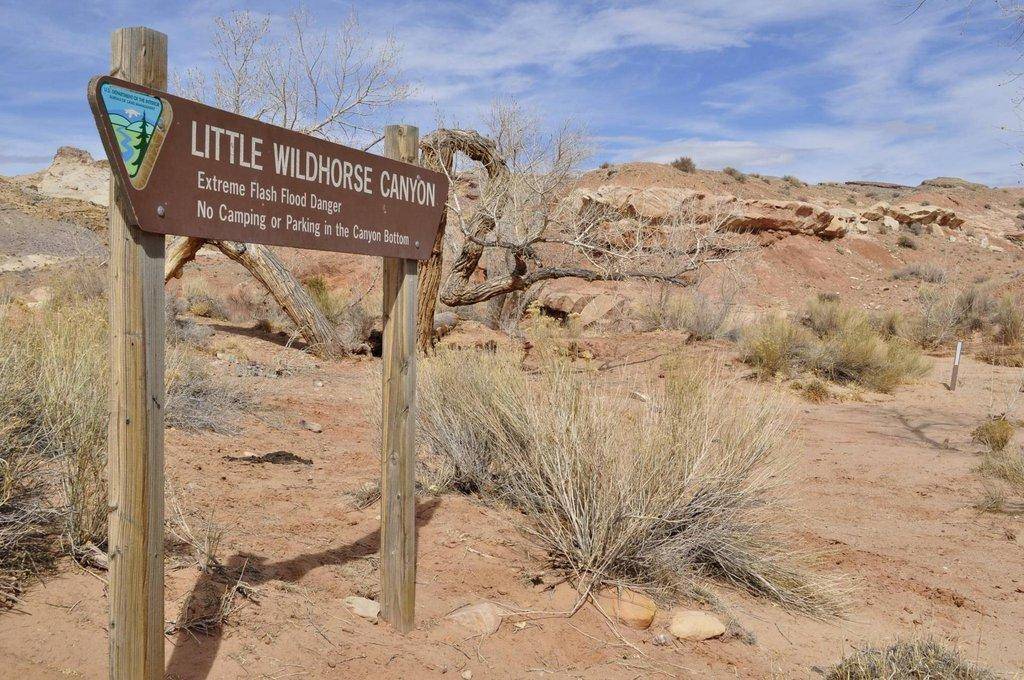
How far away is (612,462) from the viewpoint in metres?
4.34

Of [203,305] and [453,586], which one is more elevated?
[203,305]

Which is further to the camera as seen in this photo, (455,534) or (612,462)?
(455,534)

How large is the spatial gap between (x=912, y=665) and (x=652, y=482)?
1.52 meters

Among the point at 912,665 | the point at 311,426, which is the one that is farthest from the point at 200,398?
the point at 912,665

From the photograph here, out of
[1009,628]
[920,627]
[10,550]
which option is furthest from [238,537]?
[1009,628]

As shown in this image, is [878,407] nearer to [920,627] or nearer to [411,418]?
[920,627]

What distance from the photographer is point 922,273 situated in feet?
97.5

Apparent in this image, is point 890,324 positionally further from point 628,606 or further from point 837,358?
point 628,606

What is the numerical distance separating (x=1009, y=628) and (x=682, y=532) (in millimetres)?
2007

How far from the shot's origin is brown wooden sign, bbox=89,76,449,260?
221cm

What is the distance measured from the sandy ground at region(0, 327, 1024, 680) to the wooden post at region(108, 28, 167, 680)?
515 millimetres

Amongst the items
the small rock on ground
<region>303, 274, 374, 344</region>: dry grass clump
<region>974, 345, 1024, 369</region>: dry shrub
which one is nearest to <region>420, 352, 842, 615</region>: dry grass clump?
the small rock on ground

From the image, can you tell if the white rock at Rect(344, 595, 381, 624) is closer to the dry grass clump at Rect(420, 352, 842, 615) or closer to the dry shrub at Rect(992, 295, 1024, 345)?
the dry grass clump at Rect(420, 352, 842, 615)

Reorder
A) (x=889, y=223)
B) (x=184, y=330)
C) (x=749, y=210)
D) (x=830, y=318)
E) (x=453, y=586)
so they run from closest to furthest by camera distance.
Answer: (x=453, y=586) → (x=184, y=330) → (x=830, y=318) → (x=749, y=210) → (x=889, y=223)
